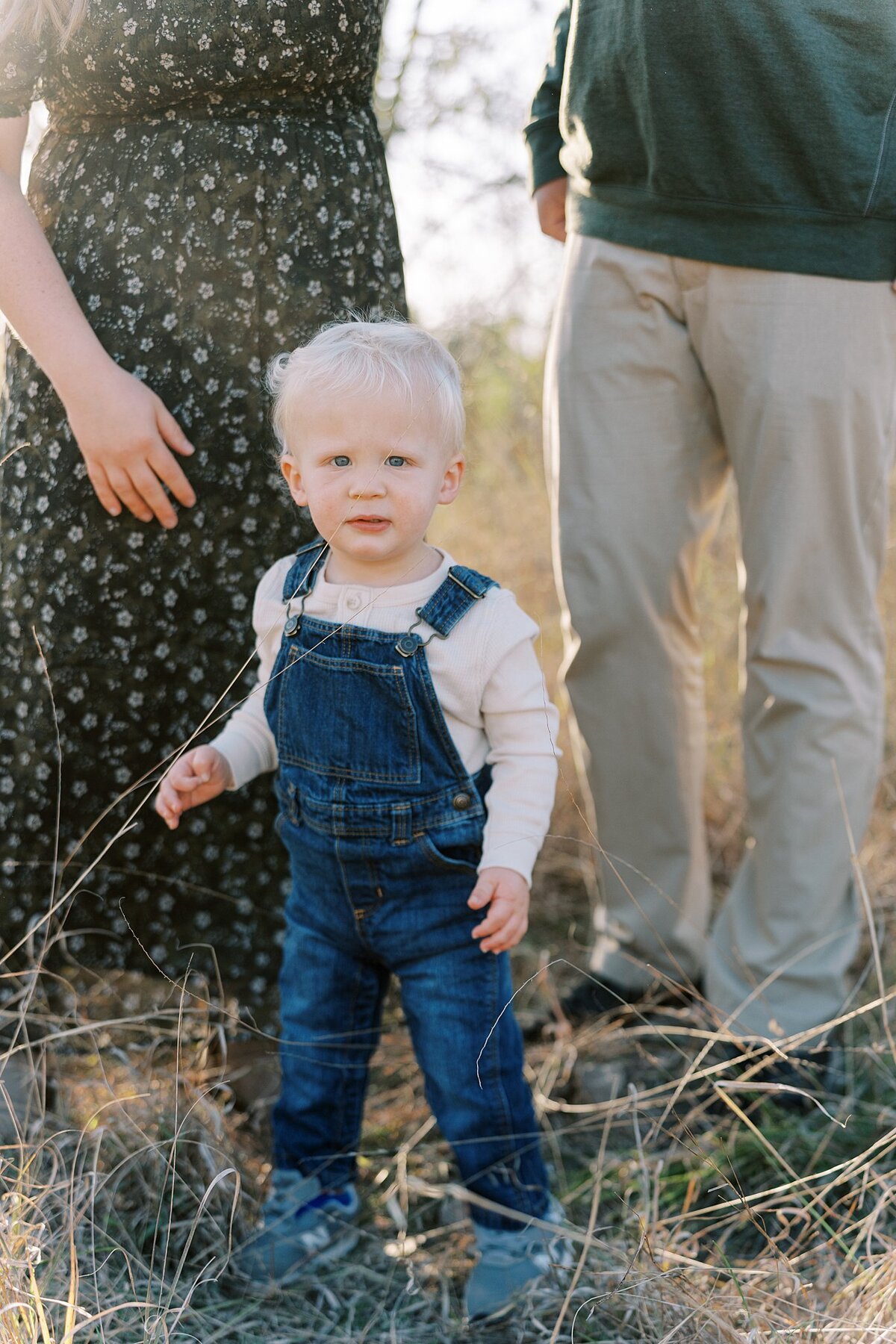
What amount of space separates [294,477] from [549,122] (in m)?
0.98

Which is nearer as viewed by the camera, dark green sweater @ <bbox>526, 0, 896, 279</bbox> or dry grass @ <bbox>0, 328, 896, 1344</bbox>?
dry grass @ <bbox>0, 328, 896, 1344</bbox>

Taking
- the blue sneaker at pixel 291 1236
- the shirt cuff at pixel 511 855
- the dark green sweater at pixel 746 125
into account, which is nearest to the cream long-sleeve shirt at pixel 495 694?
the shirt cuff at pixel 511 855

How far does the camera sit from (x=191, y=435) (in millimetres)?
1734

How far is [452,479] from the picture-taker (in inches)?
59.8

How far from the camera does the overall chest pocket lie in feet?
4.80

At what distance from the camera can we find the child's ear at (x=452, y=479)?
149cm

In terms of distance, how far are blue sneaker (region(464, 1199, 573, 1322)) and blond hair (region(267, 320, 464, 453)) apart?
3.38 feet

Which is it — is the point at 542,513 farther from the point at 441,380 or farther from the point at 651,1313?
the point at 651,1313

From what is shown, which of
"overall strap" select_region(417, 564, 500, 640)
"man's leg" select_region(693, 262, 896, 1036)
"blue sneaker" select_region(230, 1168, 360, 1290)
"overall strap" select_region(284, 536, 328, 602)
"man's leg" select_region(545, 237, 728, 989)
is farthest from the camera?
"man's leg" select_region(545, 237, 728, 989)

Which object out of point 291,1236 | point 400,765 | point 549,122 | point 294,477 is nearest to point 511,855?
point 400,765

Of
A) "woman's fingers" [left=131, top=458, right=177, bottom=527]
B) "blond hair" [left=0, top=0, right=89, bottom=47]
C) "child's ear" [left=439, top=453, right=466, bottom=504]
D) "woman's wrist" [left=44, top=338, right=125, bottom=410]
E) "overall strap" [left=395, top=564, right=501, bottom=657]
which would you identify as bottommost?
"overall strap" [left=395, top=564, right=501, bottom=657]

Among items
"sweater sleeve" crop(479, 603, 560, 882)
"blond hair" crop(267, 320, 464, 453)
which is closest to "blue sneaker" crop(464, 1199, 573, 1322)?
"sweater sleeve" crop(479, 603, 560, 882)

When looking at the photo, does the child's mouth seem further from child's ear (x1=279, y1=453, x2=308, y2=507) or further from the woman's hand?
the woman's hand

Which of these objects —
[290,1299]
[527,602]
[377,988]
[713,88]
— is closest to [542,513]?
[527,602]
